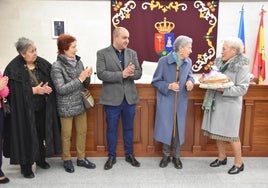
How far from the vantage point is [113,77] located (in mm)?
3170

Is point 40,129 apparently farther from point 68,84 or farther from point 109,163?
point 109,163

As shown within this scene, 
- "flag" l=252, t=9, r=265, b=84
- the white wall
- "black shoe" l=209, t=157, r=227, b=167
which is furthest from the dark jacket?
"flag" l=252, t=9, r=265, b=84

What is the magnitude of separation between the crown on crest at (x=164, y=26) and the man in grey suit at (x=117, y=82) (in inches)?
77.6

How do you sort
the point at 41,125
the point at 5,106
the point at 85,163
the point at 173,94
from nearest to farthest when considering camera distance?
the point at 5,106 < the point at 41,125 < the point at 173,94 < the point at 85,163

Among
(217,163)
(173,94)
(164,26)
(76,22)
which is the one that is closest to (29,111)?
(173,94)

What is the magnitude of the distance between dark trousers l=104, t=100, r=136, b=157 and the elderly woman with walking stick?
0.27m

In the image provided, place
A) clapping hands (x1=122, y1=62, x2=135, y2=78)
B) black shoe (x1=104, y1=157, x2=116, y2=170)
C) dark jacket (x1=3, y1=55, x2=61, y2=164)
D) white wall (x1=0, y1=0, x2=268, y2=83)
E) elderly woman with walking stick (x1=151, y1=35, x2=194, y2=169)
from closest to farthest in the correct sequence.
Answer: dark jacket (x1=3, y1=55, x2=61, y2=164)
clapping hands (x1=122, y1=62, x2=135, y2=78)
elderly woman with walking stick (x1=151, y1=35, x2=194, y2=169)
black shoe (x1=104, y1=157, x2=116, y2=170)
white wall (x1=0, y1=0, x2=268, y2=83)

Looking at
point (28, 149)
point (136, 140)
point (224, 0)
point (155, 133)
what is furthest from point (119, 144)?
point (224, 0)


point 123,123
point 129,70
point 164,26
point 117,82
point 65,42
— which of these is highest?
point 164,26

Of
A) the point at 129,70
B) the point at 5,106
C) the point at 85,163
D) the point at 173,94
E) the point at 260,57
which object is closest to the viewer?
the point at 5,106

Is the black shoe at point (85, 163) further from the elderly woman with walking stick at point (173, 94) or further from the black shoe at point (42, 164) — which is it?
the elderly woman with walking stick at point (173, 94)

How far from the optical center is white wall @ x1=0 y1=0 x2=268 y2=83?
16.7ft

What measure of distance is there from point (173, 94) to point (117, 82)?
1.91ft

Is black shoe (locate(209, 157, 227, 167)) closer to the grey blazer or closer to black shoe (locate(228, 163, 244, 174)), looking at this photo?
black shoe (locate(228, 163, 244, 174))
